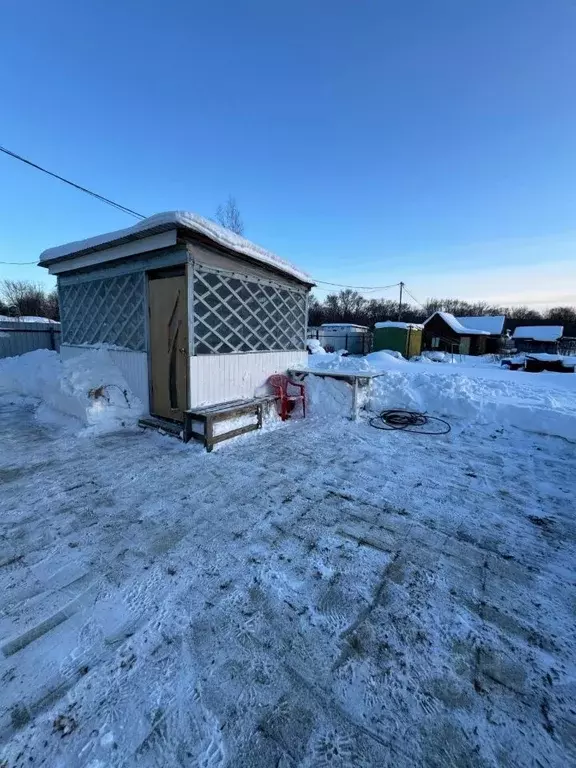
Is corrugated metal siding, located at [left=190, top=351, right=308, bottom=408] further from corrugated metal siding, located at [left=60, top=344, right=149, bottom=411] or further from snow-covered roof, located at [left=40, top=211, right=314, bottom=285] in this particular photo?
snow-covered roof, located at [left=40, top=211, right=314, bottom=285]

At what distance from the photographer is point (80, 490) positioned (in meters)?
2.49

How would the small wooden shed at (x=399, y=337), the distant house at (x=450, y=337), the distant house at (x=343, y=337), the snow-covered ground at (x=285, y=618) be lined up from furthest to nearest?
the distant house at (x=450, y=337) < the distant house at (x=343, y=337) < the small wooden shed at (x=399, y=337) < the snow-covered ground at (x=285, y=618)

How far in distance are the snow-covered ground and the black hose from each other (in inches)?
50.8

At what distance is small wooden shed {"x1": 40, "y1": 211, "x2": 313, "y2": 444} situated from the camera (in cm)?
357

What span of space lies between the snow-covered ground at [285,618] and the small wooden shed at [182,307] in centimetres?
142

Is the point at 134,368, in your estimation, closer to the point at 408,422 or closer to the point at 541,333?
the point at 408,422

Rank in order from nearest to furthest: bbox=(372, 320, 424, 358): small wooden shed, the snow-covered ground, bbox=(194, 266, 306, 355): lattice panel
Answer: the snow-covered ground, bbox=(194, 266, 306, 355): lattice panel, bbox=(372, 320, 424, 358): small wooden shed

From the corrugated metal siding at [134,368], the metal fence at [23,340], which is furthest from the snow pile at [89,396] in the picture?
the metal fence at [23,340]

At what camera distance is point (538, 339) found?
24.4 meters

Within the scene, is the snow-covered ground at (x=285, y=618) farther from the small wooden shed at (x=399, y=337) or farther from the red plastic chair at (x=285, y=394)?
the small wooden shed at (x=399, y=337)

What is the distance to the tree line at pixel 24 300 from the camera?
1012 inches

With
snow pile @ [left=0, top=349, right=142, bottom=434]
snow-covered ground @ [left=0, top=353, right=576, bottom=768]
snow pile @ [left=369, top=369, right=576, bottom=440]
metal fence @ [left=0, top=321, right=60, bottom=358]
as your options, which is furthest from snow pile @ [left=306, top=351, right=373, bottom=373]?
metal fence @ [left=0, top=321, right=60, bottom=358]

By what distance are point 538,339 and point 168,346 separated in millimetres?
29389

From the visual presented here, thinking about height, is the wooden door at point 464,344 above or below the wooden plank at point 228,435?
above
